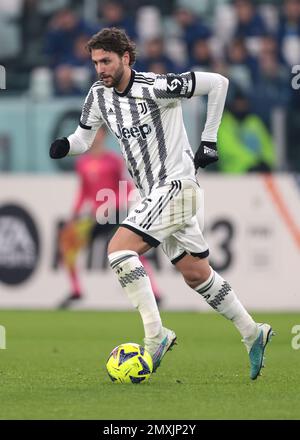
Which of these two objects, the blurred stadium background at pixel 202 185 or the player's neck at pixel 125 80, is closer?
the player's neck at pixel 125 80

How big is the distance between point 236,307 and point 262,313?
5.72 metres

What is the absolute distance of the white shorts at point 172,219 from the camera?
23.9ft

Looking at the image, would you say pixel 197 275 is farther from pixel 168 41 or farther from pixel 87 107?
pixel 168 41

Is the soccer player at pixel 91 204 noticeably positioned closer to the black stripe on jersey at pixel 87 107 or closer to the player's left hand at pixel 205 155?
the black stripe on jersey at pixel 87 107

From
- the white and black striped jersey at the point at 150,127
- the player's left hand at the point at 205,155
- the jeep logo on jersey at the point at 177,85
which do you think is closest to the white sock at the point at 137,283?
the white and black striped jersey at the point at 150,127

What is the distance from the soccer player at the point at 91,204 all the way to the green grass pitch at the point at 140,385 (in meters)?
1.38

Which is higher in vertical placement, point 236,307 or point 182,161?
point 182,161

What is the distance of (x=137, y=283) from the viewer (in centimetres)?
716

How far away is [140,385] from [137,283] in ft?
1.95

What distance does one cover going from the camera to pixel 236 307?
297 inches

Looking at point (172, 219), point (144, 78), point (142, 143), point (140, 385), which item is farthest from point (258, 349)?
point (144, 78)
